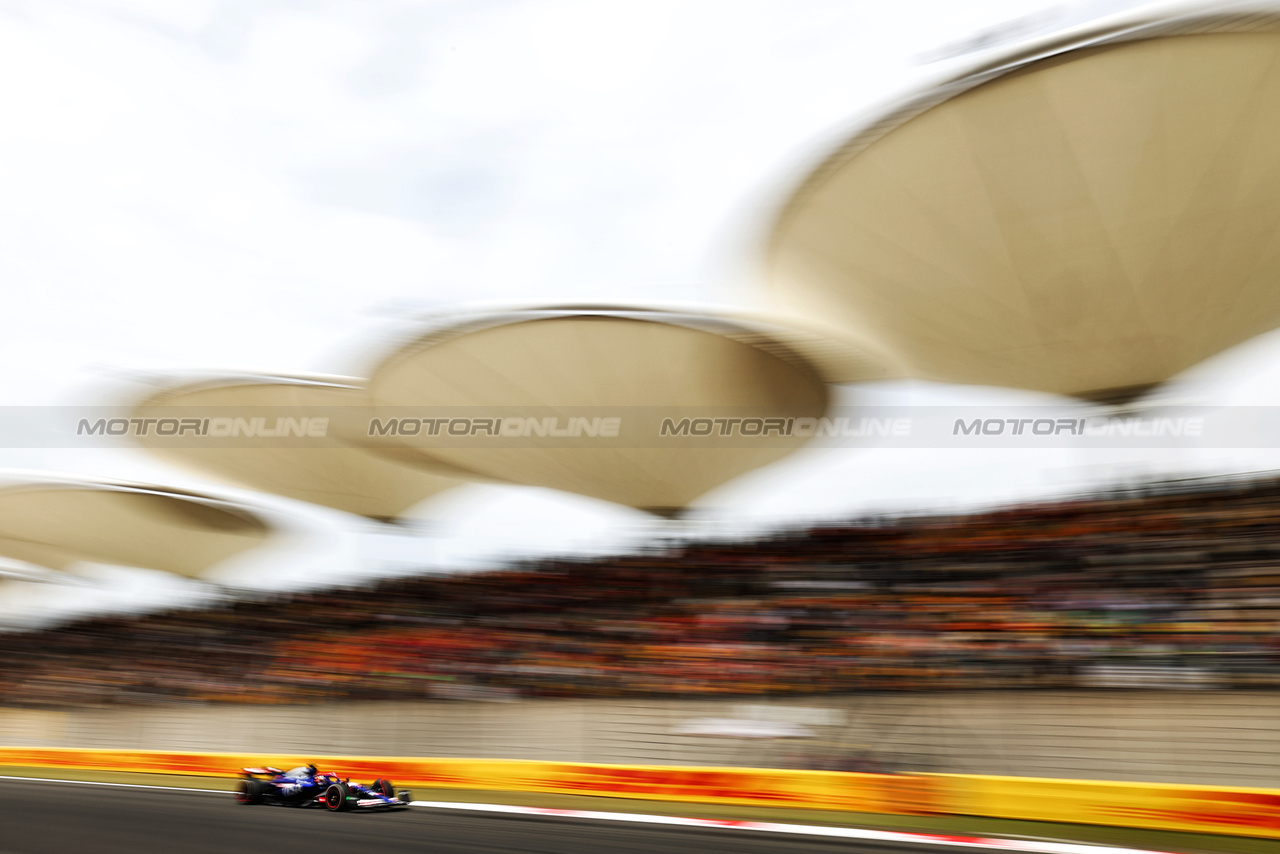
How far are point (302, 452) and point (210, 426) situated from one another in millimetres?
3197

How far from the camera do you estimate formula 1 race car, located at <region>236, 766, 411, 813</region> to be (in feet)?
28.0

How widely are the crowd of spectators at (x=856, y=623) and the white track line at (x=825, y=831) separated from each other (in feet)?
6.97

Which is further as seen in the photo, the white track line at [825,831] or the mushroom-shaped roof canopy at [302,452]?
the mushroom-shaped roof canopy at [302,452]

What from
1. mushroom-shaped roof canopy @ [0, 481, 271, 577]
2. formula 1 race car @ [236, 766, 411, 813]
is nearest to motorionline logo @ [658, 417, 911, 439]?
formula 1 race car @ [236, 766, 411, 813]

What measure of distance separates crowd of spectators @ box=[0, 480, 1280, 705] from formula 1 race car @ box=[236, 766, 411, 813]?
301 centimetres

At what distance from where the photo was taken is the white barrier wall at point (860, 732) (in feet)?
26.1

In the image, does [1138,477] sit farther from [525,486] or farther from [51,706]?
[51,706]

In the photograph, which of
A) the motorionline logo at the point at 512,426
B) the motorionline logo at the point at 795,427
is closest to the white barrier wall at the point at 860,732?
the motorionline logo at the point at 512,426

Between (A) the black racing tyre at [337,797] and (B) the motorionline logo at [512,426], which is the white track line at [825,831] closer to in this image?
(A) the black racing tyre at [337,797]

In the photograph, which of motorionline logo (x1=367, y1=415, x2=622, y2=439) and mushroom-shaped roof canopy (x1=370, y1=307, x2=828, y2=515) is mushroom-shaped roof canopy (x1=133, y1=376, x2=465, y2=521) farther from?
mushroom-shaped roof canopy (x1=370, y1=307, x2=828, y2=515)

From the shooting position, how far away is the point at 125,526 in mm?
26297

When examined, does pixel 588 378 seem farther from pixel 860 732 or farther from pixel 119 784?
pixel 119 784

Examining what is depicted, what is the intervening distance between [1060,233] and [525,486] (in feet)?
40.1

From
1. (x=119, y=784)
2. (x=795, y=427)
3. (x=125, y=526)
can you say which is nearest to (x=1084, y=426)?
(x=795, y=427)
